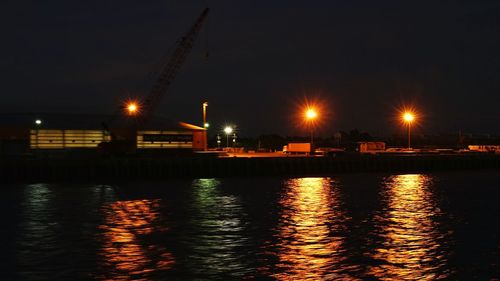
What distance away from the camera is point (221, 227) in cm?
3488

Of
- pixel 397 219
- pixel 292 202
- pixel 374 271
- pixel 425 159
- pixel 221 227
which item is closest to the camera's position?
pixel 374 271

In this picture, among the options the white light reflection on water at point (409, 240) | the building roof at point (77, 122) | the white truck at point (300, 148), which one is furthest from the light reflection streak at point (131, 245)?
the white truck at point (300, 148)

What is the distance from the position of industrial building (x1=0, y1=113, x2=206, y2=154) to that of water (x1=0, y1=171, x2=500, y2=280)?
130 feet

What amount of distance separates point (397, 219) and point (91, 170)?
4122 cm

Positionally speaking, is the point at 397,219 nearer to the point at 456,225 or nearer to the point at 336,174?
the point at 456,225

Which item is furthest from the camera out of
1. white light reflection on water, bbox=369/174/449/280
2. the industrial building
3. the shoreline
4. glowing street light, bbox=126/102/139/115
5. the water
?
glowing street light, bbox=126/102/139/115

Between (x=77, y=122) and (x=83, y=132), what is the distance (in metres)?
4.17

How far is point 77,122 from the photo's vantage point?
103250 mm

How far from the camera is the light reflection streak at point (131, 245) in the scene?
927 inches

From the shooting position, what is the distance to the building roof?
98500 mm

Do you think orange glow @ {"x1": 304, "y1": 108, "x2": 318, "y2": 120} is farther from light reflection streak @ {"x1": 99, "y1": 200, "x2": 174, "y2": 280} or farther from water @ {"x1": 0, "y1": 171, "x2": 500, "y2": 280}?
light reflection streak @ {"x1": 99, "y1": 200, "x2": 174, "y2": 280}

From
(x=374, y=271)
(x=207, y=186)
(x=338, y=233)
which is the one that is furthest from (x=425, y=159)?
(x=374, y=271)

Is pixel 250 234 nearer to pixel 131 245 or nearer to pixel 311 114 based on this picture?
pixel 131 245

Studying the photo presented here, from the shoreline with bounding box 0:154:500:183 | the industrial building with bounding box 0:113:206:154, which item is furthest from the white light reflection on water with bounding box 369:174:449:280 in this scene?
the industrial building with bounding box 0:113:206:154
